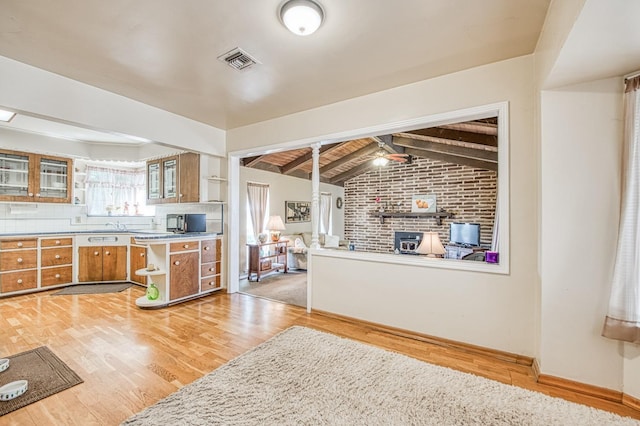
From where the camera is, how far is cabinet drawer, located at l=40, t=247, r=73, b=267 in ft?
14.2

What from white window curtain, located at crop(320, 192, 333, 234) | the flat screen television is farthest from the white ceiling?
white window curtain, located at crop(320, 192, 333, 234)

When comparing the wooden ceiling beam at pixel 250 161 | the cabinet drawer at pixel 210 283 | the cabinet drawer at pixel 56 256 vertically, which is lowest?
the cabinet drawer at pixel 210 283

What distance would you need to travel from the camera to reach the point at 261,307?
12.4ft

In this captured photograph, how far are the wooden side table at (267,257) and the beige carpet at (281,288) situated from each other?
0.60 ft

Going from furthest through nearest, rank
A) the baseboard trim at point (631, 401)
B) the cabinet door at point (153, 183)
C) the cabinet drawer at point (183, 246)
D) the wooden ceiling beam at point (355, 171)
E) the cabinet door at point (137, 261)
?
the wooden ceiling beam at point (355, 171) → the cabinet door at point (153, 183) → the cabinet door at point (137, 261) → the cabinet drawer at point (183, 246) → the baseboard trim at point (631, 401)

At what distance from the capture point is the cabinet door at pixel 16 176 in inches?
167

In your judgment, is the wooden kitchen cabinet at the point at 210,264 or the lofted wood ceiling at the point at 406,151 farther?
the lofted wood ceiling at the point at 406,151

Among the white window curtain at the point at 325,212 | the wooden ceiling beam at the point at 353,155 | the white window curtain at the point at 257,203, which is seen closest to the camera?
the white window curtain at the point at 257,203

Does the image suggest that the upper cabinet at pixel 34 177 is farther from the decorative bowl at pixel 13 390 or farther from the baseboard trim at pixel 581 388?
the baseboard trim at pixel 581 388

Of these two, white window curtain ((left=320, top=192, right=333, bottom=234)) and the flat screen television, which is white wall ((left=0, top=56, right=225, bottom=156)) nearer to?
the flat screen television

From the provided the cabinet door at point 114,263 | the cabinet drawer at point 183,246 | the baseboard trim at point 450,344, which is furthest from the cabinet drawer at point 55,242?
the baseboard trim at point 450,344

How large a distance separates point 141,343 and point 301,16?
3.11 metres

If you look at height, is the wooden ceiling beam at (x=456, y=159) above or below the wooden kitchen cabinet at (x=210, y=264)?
above

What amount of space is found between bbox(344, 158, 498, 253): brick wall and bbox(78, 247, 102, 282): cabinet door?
5328 millimetres
